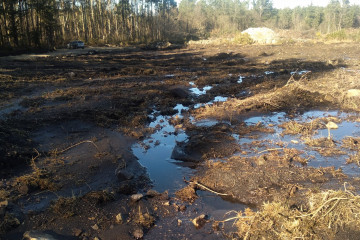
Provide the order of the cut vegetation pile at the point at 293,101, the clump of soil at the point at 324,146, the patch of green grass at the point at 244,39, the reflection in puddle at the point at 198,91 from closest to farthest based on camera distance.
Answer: the clump of soil at the point at 324,146 → the cut vegetation pile at the point at 293,101 → the reflection in puddle at the point at 198,91 → the patch of green grass at the point at 244,39

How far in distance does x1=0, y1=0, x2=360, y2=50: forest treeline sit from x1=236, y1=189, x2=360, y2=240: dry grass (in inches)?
1255

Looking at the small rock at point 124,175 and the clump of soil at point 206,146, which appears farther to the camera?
the clump of soil at point 206,146

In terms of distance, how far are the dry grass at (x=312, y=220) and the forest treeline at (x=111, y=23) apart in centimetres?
3188

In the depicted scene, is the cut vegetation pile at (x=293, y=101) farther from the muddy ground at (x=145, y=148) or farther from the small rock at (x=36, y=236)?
the small rock at (x=36, y=236)

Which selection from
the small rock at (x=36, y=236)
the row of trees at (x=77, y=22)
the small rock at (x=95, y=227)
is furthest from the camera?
the row of trees at (x=77, y=22)

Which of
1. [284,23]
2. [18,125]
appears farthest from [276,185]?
[284,23]

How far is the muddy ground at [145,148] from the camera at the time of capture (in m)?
4.74

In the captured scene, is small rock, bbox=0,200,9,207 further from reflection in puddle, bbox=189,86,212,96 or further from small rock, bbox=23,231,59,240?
reflection in puddle, bbox=189,86,212,96

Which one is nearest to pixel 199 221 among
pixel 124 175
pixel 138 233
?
pixel 138 233

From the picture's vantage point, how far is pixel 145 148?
7.77 metres

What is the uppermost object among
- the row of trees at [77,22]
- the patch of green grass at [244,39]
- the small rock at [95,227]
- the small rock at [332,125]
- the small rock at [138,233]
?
the row of trees at [77,22]

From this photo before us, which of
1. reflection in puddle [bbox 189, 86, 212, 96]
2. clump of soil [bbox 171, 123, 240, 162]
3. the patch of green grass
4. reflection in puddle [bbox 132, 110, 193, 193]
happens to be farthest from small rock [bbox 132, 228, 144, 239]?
the patch of green grass

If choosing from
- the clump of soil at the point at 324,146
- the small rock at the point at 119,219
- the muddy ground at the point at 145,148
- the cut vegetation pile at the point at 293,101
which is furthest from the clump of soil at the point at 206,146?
the small rock at the point at 119,219

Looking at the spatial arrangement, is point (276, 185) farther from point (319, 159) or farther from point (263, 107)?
point (263, 107)
